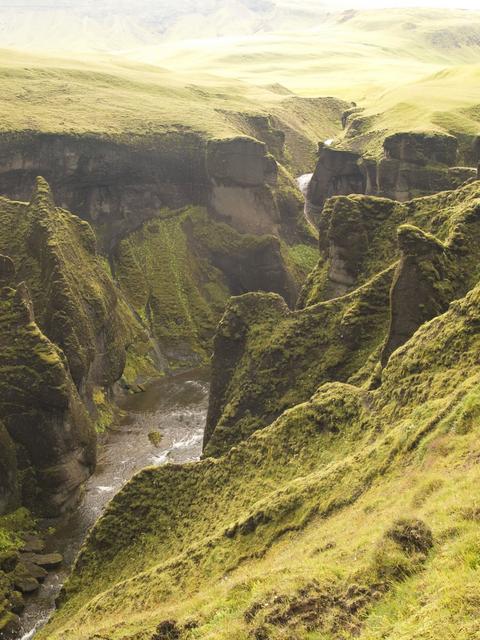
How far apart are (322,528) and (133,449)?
4380 centimetres

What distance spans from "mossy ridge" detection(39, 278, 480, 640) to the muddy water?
13.2 metres

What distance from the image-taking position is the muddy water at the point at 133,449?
1820 inches

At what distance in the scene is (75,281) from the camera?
70.0m

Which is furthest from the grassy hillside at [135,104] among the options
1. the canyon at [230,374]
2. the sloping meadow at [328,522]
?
the sloping meadow at [328,522]

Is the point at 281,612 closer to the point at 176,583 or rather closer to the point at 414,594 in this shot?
the point at 414,594

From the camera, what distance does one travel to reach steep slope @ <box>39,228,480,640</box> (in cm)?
1667

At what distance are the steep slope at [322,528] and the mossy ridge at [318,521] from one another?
6cm

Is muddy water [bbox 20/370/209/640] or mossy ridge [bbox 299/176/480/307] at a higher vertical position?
mossy ridge [bbox 299/176/480/307]

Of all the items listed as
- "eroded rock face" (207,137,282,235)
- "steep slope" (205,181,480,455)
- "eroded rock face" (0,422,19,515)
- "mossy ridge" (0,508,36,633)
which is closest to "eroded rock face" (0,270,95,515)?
"eroded rock face" (0,422,19,515)

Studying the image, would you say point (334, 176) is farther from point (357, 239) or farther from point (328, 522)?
point (328, 522)

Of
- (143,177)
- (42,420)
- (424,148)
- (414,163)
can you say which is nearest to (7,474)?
(42,420)

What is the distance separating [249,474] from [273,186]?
77079mm

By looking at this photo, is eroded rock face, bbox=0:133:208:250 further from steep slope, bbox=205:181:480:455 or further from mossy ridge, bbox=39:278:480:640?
mossy ridge, bbox=39:278:480:640

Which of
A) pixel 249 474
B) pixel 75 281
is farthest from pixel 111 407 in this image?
pixel 249 474
